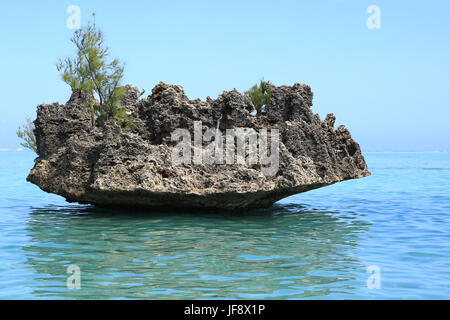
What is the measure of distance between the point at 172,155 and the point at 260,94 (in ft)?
11.8

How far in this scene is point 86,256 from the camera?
31.3 feet

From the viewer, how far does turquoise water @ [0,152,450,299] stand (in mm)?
7387

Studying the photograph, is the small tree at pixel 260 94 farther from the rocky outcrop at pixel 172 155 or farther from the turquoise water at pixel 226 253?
the turquoise water at pixel 226 253

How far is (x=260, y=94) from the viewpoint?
1545 centimetres

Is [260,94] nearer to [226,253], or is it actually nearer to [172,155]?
[172,155]

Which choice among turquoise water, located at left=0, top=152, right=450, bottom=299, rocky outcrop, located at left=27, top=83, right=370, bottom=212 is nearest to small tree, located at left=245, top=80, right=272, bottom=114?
rocky outcrop, located at left=27, top=83, right=370, bottom=212

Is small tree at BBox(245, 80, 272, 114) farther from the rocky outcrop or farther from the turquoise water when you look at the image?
the turquoise water

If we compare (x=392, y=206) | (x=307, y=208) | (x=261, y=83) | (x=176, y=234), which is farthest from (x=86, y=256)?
(x=392, y=206)

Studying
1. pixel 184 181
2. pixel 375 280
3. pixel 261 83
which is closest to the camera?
pixel 375 280

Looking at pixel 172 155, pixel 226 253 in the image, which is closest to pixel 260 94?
pixel 172 155

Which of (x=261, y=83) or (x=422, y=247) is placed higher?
(x=261, y=83)

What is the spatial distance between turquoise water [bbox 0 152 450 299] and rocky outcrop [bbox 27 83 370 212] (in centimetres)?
68
